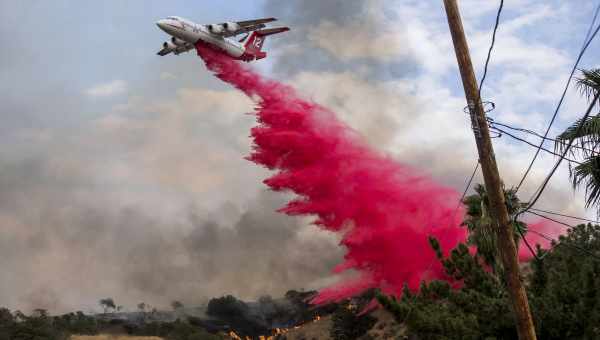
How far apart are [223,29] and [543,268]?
32066 mm

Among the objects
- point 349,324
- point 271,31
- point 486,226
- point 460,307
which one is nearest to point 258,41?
point 271,31

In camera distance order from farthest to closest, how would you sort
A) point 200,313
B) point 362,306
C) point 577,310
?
point 200,313, point 362,306, point 577,310

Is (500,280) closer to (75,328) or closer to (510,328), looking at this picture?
(510,328)

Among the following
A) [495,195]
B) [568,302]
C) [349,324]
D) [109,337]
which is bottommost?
[568,302]

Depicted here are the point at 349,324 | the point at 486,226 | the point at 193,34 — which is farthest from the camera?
the point at 349,324

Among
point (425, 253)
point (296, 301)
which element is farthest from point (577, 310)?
point (296, 301)

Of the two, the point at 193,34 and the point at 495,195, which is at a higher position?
the point at 193,34

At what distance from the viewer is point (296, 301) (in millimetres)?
166375

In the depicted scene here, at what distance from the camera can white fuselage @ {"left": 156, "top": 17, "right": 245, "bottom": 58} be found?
47.3 m

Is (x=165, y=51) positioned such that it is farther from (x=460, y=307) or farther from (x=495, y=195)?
(x=495, y=195)

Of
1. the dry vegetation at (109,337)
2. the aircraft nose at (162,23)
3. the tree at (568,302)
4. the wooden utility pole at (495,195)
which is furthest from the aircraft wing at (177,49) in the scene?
the dry vegetation at (109,337)

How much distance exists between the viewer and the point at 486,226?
15109mm

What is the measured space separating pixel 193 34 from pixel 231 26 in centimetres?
311

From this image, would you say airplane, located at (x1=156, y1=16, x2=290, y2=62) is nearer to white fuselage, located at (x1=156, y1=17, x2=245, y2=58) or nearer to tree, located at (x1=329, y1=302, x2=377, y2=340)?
white fuselage, located at (x1=156, y1=17, x2=245, y2=58)
